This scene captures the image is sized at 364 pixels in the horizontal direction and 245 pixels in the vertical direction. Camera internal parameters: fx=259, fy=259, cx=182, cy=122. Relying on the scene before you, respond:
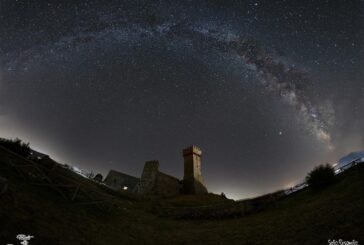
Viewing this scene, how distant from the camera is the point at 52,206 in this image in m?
12.7

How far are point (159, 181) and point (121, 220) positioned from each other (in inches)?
1032

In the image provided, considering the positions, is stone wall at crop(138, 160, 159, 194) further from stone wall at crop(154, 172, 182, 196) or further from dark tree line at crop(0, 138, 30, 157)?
dark tree line at crop(0, 138, 30, 157)

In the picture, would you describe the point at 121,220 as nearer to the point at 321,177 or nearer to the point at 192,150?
the point at 321,177

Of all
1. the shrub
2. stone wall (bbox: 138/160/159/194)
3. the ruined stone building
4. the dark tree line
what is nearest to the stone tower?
the ruined stone building

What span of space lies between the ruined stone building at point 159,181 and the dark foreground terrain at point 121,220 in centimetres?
2071

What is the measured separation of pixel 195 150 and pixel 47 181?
38515 mm

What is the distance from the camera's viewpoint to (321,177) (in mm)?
20516

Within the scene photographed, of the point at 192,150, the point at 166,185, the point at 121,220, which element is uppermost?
the point at 192,150

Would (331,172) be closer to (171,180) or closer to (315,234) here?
(315,234)

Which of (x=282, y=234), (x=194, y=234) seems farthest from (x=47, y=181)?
(x=282, y=234)

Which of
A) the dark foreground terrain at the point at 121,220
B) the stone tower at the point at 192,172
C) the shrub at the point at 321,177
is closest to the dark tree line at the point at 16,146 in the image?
the dark foreground terrain at the point at 121,220

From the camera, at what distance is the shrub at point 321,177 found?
2022 centimetres

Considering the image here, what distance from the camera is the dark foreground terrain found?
32.1ft

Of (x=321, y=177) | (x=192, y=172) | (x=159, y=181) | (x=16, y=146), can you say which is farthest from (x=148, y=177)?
(x=321, y=177)
